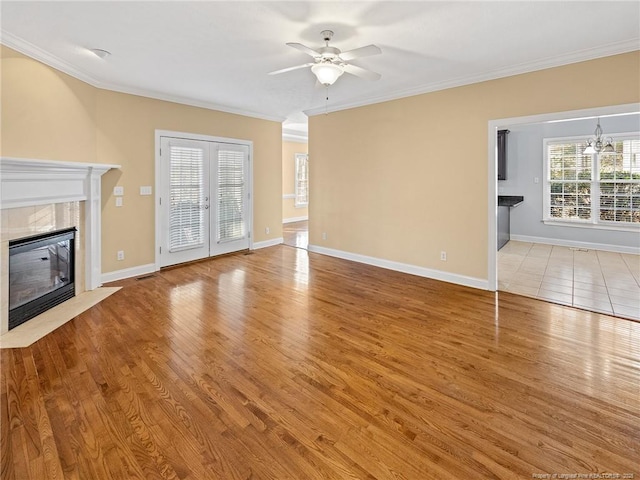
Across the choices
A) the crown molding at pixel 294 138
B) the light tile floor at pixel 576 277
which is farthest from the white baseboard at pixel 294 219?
the light tile floor at pixel 576 277

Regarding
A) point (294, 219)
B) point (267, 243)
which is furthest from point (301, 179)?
point (267, 243)

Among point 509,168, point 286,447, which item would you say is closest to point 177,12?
point 286,447

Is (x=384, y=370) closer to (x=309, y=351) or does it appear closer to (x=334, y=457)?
(x=309, y=351)

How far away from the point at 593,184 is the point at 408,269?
454cm

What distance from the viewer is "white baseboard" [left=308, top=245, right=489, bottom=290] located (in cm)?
465

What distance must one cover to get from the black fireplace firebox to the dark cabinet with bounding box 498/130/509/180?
775 cm

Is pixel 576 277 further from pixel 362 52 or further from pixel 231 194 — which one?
pixel 231 194

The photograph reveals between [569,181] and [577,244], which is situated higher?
[569,181]

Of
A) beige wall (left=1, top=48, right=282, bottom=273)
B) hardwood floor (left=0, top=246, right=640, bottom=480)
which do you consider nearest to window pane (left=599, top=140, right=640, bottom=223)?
hardwood floor (left=0, top=246, right=640, bottom=480)

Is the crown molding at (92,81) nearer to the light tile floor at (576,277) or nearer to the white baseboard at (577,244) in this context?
the light tile floor at (576,277)

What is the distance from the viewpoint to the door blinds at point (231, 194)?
628 centimetres

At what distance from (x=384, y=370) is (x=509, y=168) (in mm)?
6827

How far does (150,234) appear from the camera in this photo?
17.6 ft

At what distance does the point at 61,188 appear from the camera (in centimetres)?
388
